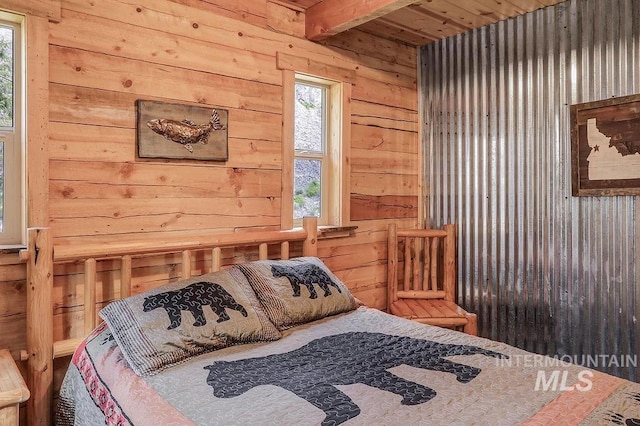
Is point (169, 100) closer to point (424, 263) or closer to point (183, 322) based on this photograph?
point (183, 322)

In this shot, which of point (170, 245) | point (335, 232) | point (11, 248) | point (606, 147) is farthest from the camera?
point (335, 232)

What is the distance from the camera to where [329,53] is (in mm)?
2941

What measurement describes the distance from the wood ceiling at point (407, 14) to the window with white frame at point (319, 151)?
1.25ft

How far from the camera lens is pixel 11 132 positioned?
1.92 metres

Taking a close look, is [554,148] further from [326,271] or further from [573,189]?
[326,271]

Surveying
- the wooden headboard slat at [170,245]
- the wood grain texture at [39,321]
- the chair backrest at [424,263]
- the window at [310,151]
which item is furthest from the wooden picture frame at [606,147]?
the wood grain texture at [39,321]

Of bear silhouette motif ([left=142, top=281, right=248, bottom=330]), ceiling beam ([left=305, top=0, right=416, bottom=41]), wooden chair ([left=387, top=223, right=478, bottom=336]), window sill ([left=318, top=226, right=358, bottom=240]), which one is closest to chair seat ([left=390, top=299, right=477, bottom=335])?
wooden chair ([left=387, top=223, right=478, bottom=336])

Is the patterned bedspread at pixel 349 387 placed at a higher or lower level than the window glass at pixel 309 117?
lower

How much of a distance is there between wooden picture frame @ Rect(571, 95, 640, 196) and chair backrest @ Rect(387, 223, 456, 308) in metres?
0.90

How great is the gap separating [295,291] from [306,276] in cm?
13

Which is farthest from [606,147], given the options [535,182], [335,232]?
[335,232]

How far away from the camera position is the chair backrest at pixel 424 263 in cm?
318

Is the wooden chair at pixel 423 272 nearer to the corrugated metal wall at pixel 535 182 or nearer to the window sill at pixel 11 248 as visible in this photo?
the corrugated metal wall at pixel 535 182

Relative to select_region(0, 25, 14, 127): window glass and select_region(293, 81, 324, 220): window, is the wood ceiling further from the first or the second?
select_region(0, 25, 14, 127): window glass
